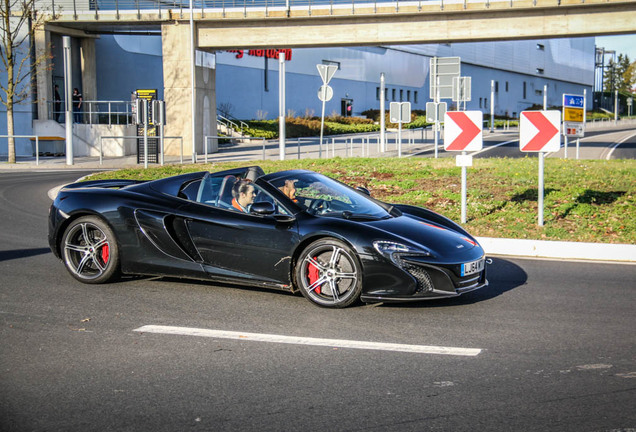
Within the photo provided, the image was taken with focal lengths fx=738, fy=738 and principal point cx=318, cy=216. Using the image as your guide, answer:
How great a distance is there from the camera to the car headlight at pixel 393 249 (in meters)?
6.51

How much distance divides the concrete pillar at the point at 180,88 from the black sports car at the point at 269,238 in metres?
27.5

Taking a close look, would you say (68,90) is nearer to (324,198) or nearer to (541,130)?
(541,130)

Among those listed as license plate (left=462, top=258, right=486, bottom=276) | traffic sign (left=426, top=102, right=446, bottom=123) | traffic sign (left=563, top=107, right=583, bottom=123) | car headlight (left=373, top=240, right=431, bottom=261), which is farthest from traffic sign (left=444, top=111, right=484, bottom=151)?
traffic sign (left=426, top=102, right=446, bottom=123)

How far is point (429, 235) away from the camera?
6898 mm

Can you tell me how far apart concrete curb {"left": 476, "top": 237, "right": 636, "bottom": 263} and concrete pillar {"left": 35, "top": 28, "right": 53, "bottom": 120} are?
3049 cm

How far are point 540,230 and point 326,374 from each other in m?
7.51

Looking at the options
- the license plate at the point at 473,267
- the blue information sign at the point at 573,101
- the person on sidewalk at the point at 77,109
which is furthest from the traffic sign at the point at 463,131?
the person on sidewalk at the point at 77,109

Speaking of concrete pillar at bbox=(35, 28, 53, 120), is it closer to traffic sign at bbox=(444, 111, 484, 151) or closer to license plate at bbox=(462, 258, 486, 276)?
traffic sign at bbox=(444, 111, 484, 151)

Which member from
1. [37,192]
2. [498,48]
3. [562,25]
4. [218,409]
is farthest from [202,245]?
[498,48]

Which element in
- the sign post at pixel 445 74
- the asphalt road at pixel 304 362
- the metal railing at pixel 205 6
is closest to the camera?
the asphalt road at pixel 304 362

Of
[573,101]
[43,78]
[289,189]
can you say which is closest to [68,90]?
[43,78]

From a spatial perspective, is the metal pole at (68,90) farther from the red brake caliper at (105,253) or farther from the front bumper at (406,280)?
the front bumper at (406,280)

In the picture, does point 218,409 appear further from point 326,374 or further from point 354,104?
point 354,104

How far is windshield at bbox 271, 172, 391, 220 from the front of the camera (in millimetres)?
7160
